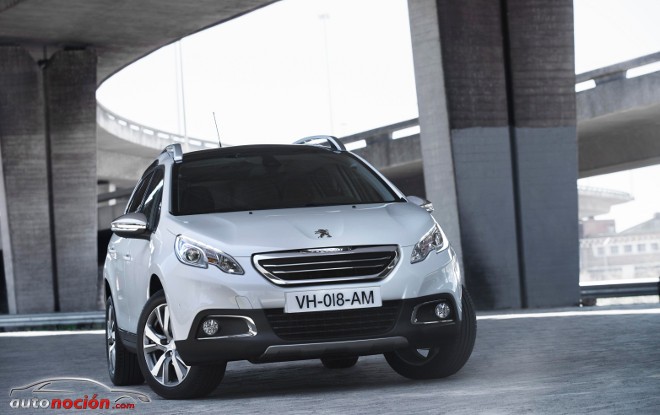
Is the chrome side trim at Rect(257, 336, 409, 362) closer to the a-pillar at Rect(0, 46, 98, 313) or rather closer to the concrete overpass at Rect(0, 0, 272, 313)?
the concrete overpass at Rect(0, 0, 272, 313)

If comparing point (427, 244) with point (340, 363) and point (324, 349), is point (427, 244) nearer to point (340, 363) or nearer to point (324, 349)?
point (324, 349)

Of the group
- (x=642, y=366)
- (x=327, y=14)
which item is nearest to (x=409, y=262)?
(x=642, y=366)

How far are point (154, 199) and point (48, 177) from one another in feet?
94.7

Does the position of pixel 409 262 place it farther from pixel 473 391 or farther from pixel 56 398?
pixel 56 398

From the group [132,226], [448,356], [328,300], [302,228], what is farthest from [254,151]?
[448,356]

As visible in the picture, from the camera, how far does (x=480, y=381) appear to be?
8078 millimetres

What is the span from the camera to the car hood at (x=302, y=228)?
7605mm

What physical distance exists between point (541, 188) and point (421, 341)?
13.2m

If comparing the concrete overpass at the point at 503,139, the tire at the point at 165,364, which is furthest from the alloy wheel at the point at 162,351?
the concrete overpass at the point at 503,139

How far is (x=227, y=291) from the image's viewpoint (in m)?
7.50

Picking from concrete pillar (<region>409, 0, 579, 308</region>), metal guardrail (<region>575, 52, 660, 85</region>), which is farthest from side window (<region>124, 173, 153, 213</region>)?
metal guardrail (<region>575, 52, 660, 85</region>)

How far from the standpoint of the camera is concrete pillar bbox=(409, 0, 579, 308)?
66.4ft

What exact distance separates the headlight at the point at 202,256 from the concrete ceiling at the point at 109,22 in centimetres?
2337

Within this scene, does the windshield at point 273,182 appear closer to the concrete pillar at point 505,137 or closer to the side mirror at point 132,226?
the side mirror at point 132,226
